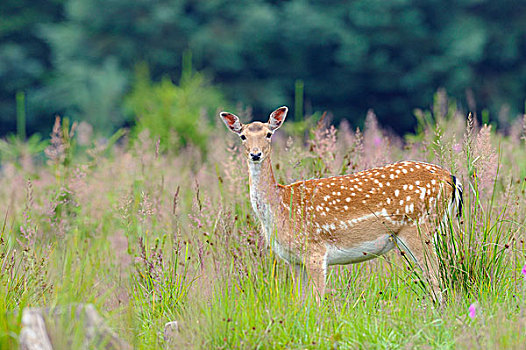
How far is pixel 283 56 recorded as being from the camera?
61.7 ft

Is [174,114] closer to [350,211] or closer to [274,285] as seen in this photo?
[350,211]

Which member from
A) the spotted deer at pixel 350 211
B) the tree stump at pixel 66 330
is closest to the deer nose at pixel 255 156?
the spotted deer at pixel 350 211

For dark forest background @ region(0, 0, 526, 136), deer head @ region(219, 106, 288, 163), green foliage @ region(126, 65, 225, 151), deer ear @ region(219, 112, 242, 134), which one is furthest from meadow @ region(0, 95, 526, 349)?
dark forest background @ region(0, 0, 526, 136)

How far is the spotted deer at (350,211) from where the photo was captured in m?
4.36

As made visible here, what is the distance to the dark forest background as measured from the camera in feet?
58.2

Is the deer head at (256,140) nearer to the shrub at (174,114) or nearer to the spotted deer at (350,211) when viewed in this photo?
the spotted deer at (350,211)

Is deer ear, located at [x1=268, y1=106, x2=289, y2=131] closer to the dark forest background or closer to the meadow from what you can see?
the meadow

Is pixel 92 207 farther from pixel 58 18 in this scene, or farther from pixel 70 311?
pixel 58 18

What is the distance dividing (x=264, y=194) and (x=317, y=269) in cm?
58

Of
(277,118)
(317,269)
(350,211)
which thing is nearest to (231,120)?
(277,118)

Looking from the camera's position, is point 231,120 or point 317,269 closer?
point 317,269

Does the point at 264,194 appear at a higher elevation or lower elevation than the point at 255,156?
lower

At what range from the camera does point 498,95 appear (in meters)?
18.5

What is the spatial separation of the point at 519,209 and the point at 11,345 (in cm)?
335
